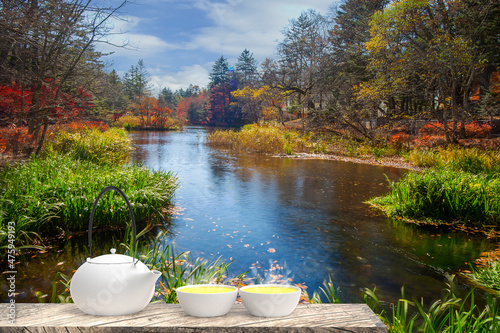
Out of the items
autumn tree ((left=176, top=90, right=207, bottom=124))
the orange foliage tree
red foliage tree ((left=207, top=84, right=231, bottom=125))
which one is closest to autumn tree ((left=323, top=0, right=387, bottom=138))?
the orange foliage tree

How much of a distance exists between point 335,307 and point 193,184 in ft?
29.1

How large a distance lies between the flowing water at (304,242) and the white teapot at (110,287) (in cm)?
280

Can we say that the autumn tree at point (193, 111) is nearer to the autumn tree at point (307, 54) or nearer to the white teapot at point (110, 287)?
the autumn tree at point (307, 54)

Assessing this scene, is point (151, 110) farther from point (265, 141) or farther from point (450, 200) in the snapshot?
point (450, 200)

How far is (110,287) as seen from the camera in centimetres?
146

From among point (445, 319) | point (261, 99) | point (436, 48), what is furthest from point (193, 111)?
point (445, 319)

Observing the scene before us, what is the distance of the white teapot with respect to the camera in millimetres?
1465

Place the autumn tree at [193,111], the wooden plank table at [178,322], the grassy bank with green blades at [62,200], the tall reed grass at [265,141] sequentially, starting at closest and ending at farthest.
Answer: the wooden plank table at [178,322], the grassy bank with green blades at [62,200], the tall reed grass at [265,141], the autumn tree at [193,111]

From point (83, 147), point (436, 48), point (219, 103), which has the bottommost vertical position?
point (83, 147)

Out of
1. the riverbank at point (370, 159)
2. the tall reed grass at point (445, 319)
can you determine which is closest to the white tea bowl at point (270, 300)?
the tall reed grass at point (445, 319)

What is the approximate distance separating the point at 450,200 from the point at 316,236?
8.87 feet

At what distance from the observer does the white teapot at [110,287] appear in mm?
1465

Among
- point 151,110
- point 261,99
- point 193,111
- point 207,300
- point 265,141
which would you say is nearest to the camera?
point 207,300

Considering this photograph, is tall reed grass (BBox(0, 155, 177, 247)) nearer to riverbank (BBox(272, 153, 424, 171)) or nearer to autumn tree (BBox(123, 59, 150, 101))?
riverbank (BBox(272, 153, 424, 171))
